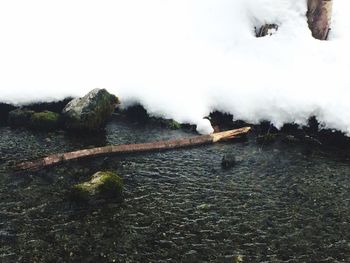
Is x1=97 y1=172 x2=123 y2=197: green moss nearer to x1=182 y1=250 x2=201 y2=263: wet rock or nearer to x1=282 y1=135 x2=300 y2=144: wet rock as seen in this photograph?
x1=182 y1=250 x2=201 y2=263: wet rock

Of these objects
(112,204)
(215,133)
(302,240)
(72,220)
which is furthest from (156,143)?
(302,240)

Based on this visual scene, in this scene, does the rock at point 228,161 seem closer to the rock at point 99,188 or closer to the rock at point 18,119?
the rock at point 99,188

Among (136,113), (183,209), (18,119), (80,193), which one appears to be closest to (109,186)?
(80,193)

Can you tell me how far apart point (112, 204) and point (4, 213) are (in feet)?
14.3

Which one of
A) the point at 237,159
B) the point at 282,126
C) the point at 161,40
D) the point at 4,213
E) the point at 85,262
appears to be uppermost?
the point at 161,40

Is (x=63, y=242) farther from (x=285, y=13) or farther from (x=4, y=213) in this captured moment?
(x=285, y=13)

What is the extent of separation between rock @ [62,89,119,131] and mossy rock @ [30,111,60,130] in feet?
2.36

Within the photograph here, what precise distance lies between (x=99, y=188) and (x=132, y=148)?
5688 mm

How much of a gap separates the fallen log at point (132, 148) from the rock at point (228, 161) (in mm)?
3063

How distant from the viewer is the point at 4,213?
56.0 ft

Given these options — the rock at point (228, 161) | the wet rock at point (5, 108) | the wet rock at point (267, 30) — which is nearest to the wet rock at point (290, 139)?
the rock at point (228, 161)

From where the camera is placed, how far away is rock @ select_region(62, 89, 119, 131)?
25.9 meters

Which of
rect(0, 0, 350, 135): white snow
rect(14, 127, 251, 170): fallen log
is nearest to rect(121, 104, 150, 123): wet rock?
rect(0, 0, 350, 135): white snow

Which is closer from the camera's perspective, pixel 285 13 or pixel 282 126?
pixel 282 126
